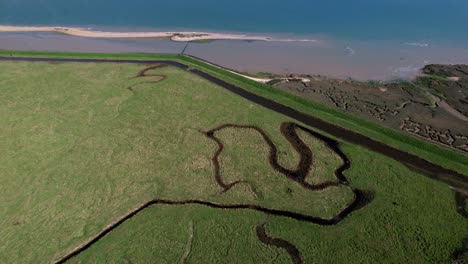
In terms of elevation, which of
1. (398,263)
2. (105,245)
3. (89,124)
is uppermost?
(89,124)

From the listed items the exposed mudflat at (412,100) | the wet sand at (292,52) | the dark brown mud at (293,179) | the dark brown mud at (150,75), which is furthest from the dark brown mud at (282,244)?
the wet sand at (292,52)

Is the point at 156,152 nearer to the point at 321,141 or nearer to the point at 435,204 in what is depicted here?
the point at 321,141

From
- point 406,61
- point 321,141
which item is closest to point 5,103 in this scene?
point 321,141

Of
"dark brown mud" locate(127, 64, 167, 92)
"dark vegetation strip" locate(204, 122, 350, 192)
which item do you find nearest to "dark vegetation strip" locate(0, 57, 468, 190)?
"dark vegetation strip" locate(204, 122, 350, 192)

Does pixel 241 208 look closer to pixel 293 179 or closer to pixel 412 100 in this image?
pixel 293 179

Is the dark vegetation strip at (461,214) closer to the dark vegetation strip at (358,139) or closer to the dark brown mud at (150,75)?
the dark vegetation strip at (358,139)

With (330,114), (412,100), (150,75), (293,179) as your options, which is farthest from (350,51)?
(293,179)

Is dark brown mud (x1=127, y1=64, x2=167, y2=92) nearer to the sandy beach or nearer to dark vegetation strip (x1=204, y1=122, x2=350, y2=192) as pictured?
the sandy beach
